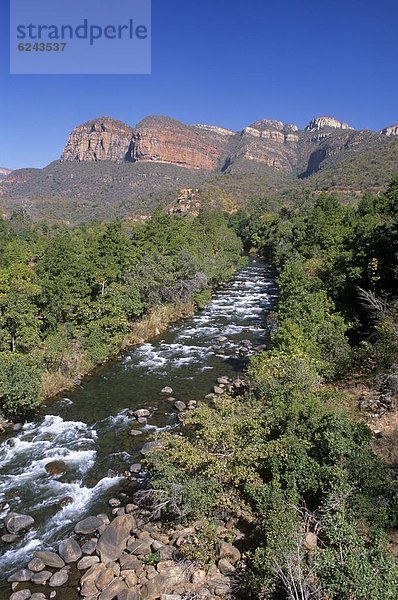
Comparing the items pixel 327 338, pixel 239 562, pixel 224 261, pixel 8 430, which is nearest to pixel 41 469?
pixel 8 430

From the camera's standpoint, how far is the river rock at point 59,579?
11.4 metres

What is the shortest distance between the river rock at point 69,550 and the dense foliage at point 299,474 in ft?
9.04

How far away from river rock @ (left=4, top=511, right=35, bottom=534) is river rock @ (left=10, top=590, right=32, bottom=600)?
8.13ft

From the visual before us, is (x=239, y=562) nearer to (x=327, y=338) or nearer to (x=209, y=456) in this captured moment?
(x=209, y=456)

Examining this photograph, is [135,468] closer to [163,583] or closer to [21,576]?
[21,576]

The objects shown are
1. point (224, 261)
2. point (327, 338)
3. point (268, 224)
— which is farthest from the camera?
point (268, 224)

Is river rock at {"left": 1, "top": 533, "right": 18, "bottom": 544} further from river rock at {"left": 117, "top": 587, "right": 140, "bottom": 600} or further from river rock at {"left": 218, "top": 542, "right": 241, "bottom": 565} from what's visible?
river rock at {"left": 218, "top": 542, "right": 241, "bottom": 565}

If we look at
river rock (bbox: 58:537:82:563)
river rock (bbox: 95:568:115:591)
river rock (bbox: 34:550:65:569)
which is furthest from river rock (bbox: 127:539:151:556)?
river rock (bbox: 34:550:65:569)

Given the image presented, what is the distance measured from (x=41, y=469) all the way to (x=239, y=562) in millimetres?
9226

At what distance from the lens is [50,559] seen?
1213cm

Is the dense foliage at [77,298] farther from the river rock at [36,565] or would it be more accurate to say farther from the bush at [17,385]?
the river rock at [36,565]

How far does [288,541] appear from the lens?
357 inches

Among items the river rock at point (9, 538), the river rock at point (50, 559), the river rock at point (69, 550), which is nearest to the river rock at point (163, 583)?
the river rock at point (69, 550)

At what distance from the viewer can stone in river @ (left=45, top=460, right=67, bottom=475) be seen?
648 inches
